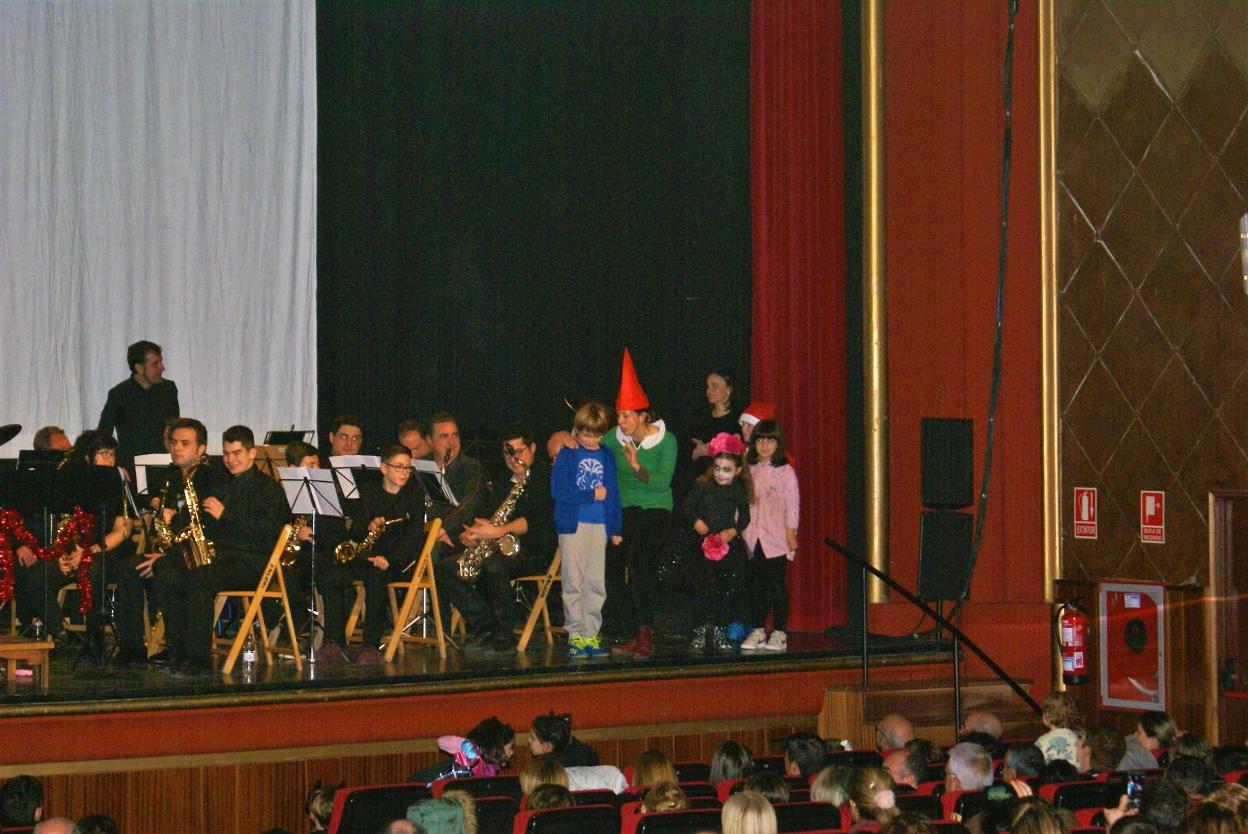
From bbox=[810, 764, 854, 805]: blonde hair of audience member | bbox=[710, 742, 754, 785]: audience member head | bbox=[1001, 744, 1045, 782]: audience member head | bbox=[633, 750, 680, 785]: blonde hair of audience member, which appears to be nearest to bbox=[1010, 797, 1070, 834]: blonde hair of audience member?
bbox=[810, 764, 854, 805]: blonde hair of audience member

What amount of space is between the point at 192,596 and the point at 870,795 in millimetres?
4075

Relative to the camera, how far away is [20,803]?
20.3ft

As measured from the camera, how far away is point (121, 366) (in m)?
11.7

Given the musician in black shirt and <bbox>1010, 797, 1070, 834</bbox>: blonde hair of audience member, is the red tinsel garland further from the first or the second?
<bbox>1010, 797, 1070, 834</bbox>: blonde hair of audience member

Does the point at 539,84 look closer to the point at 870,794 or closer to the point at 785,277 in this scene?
the point at 785,277

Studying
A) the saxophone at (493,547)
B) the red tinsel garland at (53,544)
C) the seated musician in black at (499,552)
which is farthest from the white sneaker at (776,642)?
the red tinsel garland at (53,544)

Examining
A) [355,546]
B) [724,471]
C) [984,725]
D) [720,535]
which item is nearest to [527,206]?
[724,471]

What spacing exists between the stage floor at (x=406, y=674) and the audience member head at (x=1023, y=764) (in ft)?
9.79

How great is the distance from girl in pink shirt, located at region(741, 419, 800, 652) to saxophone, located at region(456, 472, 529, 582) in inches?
54.8

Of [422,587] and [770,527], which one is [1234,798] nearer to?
[770,527]

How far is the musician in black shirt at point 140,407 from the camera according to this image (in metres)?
10.7

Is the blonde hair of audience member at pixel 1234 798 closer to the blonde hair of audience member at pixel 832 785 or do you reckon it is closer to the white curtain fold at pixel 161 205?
the blonde hair of audience member at pixel 832 785

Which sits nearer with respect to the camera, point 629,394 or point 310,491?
point 310,491

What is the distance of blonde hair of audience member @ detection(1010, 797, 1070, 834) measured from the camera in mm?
4980
